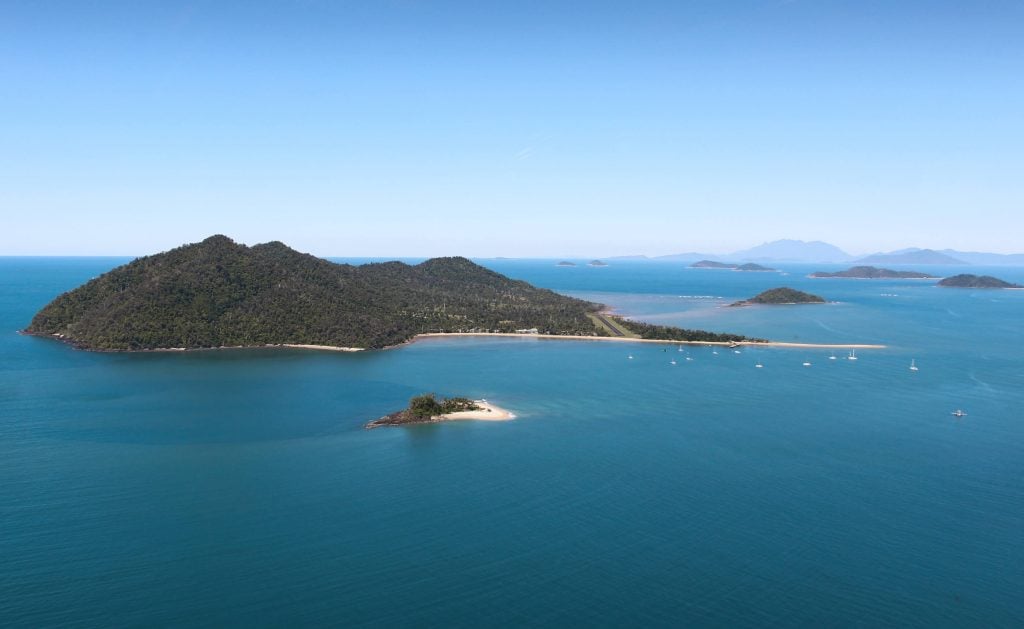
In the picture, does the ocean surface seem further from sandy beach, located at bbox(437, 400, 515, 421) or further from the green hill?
the green hill

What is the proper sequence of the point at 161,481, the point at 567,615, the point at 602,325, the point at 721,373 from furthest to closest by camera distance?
the point at 602,325, the point at 721,373, the point at 161,481, the point at 567,615

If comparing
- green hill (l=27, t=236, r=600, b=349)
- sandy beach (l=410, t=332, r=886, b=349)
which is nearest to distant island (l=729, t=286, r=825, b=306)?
green hill (l=27, t=236, r=600, b=349)

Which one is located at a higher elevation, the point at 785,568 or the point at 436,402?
the point at 436,402

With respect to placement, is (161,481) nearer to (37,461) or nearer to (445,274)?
(37,461)

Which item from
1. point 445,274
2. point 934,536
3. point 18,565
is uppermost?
point 445,274

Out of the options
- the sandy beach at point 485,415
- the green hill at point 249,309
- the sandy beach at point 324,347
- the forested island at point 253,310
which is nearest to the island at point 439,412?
the sandy beach at point 485,415

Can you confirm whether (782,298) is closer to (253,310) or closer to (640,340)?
(640,340)

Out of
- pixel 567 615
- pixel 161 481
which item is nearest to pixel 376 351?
pixel 161 481

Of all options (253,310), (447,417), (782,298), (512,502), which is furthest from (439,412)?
(782,298)
